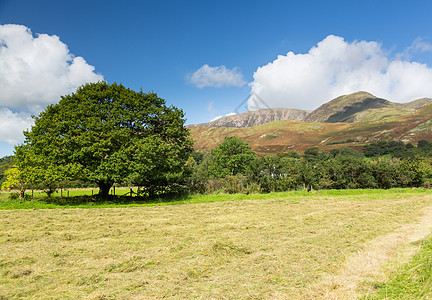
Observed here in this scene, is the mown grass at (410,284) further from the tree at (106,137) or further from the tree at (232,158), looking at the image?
the tree at (232,158)

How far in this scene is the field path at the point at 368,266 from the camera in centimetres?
471

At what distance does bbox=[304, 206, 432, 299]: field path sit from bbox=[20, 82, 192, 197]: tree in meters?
17.2

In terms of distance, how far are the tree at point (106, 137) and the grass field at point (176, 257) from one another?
7.93 meters

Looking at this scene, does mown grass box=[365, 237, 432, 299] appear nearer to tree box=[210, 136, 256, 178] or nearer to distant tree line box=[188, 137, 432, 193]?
distant tree line box=[188, 137, 432, 193]

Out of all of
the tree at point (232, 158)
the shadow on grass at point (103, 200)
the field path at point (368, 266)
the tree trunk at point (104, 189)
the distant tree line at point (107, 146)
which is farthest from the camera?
the tree at point (232, 158)

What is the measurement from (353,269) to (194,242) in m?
5.27

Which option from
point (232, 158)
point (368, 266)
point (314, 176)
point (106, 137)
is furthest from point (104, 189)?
point (314, 176)

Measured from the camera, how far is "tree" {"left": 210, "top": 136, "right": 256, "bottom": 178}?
42.3 meters

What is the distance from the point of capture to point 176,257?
704cm

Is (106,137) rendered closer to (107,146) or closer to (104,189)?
(107,146)

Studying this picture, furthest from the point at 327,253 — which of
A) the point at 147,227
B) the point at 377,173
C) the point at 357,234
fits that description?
the point at 377,173

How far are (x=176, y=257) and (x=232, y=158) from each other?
117ft

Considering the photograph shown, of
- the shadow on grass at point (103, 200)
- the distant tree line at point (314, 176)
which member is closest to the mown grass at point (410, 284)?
the shadow on grass at point (103, 200)

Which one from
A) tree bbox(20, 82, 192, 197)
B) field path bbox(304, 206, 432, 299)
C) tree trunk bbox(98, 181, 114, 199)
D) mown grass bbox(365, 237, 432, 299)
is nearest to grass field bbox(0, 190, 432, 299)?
→ field path bbox(304, 206, 432, 299)
